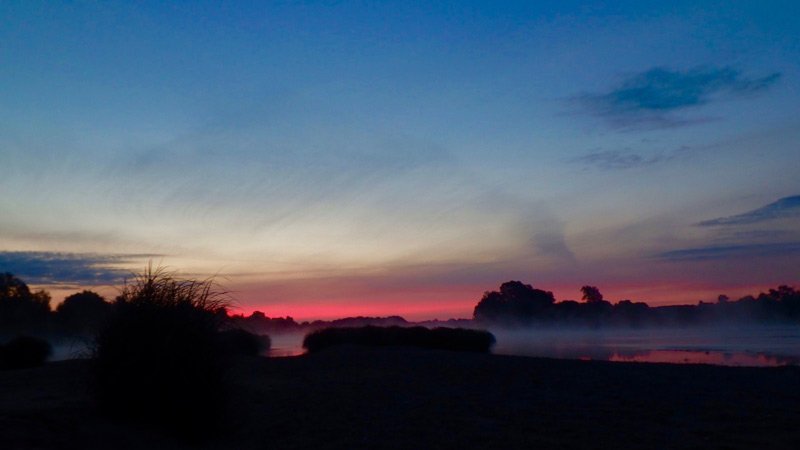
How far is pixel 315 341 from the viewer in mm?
28703

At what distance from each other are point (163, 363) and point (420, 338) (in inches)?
729

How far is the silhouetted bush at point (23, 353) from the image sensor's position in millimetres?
20266

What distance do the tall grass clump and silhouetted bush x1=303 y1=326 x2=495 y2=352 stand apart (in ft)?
57.0

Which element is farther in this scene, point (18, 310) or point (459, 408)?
point (18, 310)

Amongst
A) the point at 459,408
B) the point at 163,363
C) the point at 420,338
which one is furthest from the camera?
the point at 420,338

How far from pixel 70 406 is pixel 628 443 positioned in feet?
22.9

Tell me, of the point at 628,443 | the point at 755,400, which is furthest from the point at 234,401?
the point at 755,400

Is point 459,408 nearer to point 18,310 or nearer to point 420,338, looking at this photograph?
point 420,338

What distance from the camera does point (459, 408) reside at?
11117 mm

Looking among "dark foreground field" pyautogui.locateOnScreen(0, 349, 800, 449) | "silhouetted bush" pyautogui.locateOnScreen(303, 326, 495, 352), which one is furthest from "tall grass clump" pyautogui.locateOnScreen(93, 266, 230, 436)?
"silhouetted bush" pyautogui.locateOnScreen(303, 326, 495, 352)

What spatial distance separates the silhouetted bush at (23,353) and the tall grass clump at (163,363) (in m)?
13.9

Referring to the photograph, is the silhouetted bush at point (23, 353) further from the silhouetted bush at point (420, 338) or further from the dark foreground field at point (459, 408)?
the silhouetted bush at point (420, 338)

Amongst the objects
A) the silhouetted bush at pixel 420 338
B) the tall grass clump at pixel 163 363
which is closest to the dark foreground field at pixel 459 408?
the tall grass clump at pixel 163 363

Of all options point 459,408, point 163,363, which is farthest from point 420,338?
point 163,363
